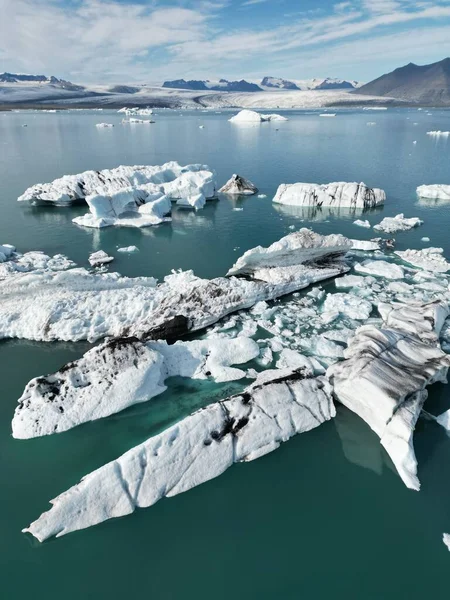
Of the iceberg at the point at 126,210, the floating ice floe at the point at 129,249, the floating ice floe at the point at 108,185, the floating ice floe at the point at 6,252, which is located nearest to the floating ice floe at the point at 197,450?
the floating ice floe at the point at 129,249

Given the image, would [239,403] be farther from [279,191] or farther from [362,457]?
[279,191]

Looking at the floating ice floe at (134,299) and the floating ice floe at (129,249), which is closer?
the floating ice floe at (134,299)

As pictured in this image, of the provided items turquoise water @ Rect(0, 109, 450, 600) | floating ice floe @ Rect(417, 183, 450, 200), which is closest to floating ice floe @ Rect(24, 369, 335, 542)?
turquoise water @ Rect(0, 109, 450, 600)

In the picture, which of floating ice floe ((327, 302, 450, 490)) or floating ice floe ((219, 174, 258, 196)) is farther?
floating ice floe ((219, 174, 258, 196))

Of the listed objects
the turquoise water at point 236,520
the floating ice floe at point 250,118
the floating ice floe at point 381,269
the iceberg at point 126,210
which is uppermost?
the floating ice floe at point 250,118

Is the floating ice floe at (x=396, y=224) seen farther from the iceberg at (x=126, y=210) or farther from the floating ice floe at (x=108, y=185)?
the iceberg at (x=126, y=210)

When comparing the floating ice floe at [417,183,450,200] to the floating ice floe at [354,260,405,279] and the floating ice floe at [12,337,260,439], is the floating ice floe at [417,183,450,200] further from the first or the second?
the floating ice floe at [12,337,260,439]

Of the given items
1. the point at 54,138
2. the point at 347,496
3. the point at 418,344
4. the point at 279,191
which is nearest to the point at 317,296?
the point at 418,344
